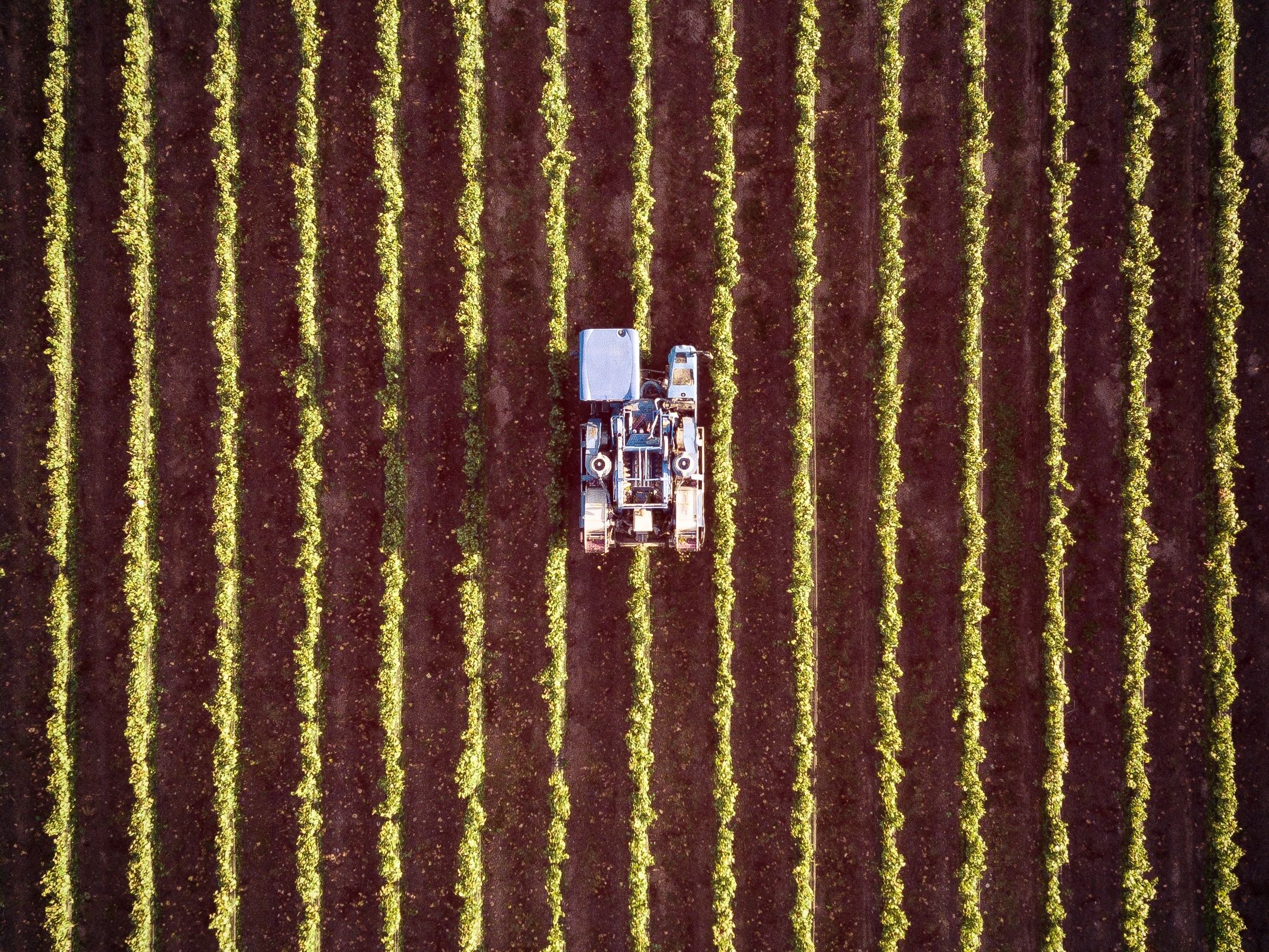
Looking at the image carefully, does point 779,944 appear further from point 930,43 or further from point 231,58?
point 231,58

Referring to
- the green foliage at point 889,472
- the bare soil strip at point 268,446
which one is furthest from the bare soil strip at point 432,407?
the green foliage at point 889,472

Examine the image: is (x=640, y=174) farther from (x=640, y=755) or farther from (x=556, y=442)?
(x=640, y=755)

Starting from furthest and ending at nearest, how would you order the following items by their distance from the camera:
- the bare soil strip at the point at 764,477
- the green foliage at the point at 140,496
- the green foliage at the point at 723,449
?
the bare soil strip at the point at 764,477, the green foliage at the point at 723,449, the green foliage at the point at 140,496

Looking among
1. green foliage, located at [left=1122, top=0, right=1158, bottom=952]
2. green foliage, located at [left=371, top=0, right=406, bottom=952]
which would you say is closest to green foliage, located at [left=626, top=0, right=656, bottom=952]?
green foliage, located at [left=371, top=0, right=406, bottom=952]

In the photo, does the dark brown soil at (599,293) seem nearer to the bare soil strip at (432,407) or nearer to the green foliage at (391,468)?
the bare soil strip at (432,407)

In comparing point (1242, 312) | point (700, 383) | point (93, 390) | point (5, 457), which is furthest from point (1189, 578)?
point (5, 457)
